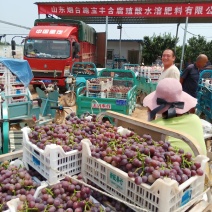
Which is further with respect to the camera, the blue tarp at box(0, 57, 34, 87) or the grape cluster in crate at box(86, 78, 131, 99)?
the grape cluster in crate at box(86, 78, 131, 99)

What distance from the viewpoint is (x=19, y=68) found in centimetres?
518

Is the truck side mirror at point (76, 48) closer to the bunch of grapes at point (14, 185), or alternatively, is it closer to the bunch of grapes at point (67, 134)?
the bunch of grapes at point (67, 134)

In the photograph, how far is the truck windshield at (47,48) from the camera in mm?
9664

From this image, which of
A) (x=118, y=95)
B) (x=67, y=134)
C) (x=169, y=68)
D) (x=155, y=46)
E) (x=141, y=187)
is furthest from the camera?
(x=155, y=46)

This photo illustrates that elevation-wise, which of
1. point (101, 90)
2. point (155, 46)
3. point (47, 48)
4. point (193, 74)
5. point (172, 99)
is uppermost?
point (155, 46)

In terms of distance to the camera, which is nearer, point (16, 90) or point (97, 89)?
point (16, 90)

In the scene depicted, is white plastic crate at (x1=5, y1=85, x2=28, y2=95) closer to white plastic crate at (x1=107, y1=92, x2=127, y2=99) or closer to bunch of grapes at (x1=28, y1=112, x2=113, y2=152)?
white plastic crate at (x1=107, y1=92, x2=127, y2=99)

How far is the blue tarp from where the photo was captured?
4.95 m

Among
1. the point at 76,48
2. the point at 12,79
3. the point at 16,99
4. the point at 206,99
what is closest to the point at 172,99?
the point at 16,99

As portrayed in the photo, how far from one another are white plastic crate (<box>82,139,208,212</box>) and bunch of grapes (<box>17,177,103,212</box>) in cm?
12

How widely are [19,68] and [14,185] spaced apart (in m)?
4.15

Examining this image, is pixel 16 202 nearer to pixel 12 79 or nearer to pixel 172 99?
pixel 172 99

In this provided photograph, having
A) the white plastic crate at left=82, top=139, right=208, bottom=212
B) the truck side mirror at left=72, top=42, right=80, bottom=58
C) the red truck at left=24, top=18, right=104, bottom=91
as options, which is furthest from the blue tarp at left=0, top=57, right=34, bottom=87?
the truck side mirror at left=72, top=42, right=80, bottom=58

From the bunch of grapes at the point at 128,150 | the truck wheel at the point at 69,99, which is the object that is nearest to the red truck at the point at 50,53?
the truck wheel at the point at 69,99
